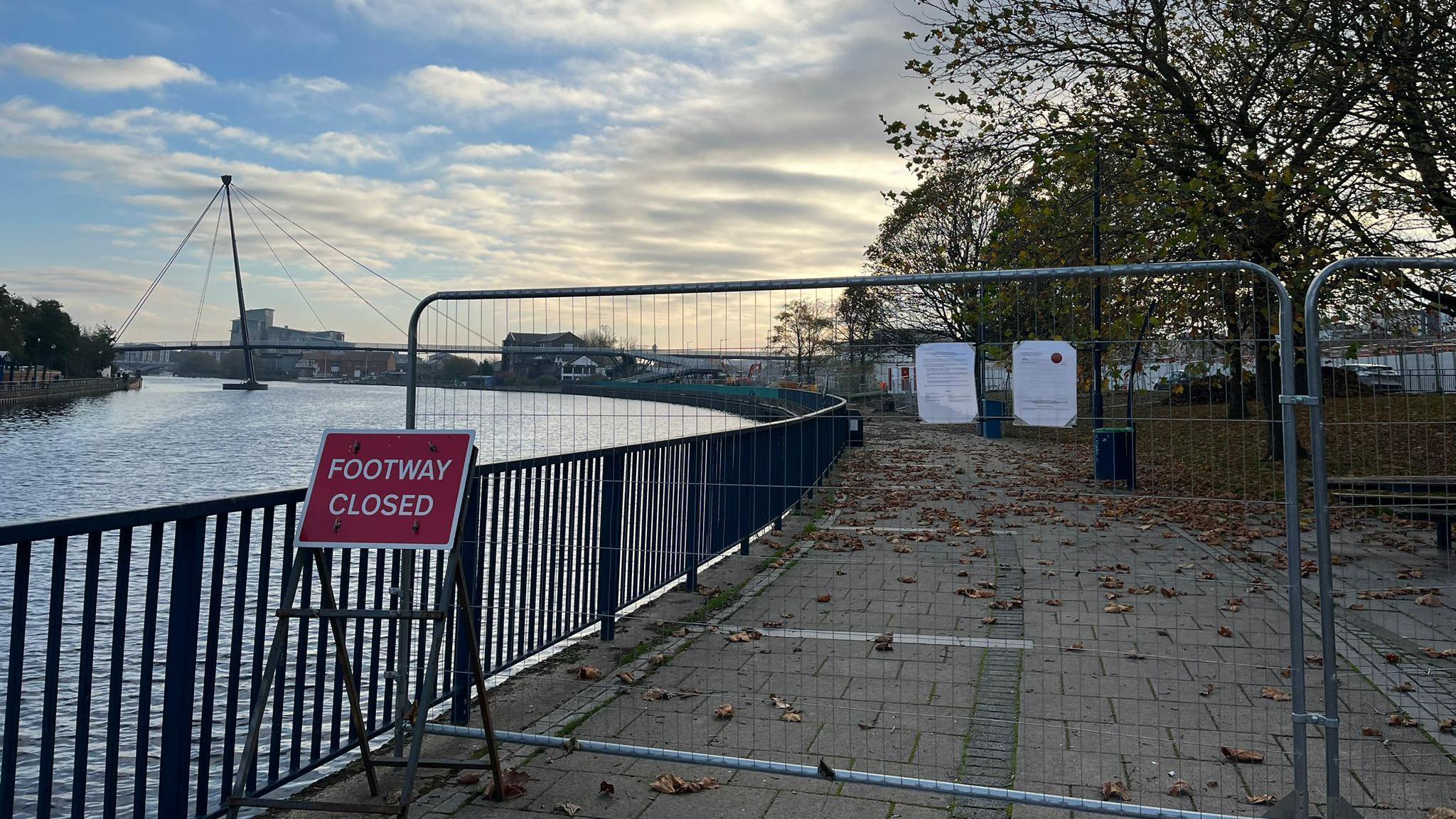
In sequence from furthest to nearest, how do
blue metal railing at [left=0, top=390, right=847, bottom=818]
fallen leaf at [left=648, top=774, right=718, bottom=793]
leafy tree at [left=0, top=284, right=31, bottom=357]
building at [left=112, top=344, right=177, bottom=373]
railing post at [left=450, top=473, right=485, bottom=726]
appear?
leafy tree at [left=0, top=284, right=31, bottom=357] < building at [left=112, top=344, right=177, bottom=373] < railing post at [left=450, top=473, right=485, bottom=726] < fallen leaf at [left=648, top=774, right=718, bottom=793] < blue metal railing at [left=0, top=390, right=847, bottom=818]

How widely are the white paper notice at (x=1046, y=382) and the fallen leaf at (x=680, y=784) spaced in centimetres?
195

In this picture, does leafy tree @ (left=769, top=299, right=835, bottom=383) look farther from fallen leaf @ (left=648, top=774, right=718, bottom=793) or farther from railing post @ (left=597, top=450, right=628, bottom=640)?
fallen leaf @ (left=648, top=774, right=718, bottom=793)

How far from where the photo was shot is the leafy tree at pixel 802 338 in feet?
15.4

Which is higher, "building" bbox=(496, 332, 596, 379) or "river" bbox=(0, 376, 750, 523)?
"building" bbox=(496, 332, 596, 379)

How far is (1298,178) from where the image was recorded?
12148 millimetres

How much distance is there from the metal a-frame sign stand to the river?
22.5 inches

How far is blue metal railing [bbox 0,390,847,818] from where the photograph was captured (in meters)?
3.18

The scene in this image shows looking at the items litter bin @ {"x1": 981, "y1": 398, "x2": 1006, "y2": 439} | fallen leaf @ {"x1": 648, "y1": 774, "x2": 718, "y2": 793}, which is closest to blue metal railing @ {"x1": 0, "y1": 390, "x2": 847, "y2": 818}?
fallen leaf @ {"x1": 648, "y1": 774, "x2": 718, "y2": 793}

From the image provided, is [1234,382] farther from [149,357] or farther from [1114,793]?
[149,357]

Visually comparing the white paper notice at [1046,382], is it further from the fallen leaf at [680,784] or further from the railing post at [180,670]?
the railing post at [180,670]

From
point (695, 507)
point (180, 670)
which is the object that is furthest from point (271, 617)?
point (180, 670)

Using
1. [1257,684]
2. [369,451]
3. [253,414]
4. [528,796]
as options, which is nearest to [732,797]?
[528,796]

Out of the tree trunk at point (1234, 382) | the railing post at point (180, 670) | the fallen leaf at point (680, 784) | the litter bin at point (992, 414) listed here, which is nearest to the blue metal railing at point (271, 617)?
the railing post at point (180, 670)

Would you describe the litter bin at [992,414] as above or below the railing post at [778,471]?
above
